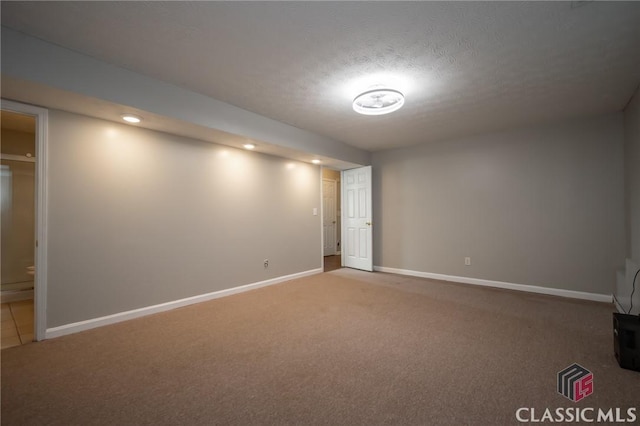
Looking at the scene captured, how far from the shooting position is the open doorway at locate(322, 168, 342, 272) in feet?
25.1

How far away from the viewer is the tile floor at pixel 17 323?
8.34ft

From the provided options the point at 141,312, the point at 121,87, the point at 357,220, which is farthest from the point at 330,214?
the point at 121,87

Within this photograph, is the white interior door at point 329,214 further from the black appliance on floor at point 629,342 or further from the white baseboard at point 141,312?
the black appliance on floor at point 629,342

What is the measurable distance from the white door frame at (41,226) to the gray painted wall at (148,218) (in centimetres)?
5

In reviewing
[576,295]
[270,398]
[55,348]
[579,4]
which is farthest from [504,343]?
[55,348]

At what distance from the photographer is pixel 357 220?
5.80 m

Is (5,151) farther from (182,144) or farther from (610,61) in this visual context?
(610,61)

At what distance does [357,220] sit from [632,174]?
3877mm

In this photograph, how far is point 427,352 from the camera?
7.45 ft

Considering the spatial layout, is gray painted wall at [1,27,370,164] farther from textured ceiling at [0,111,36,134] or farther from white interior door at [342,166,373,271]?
white interior door at [342,166,373,271]

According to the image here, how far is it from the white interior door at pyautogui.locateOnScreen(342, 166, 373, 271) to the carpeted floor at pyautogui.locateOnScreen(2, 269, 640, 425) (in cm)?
228

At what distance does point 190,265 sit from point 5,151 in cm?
324

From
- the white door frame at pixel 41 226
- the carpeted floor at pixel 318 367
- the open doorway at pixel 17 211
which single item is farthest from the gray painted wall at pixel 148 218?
the open doorway at pixel 17 211

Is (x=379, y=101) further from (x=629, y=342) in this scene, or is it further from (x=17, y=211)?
(x=17, y=211)
